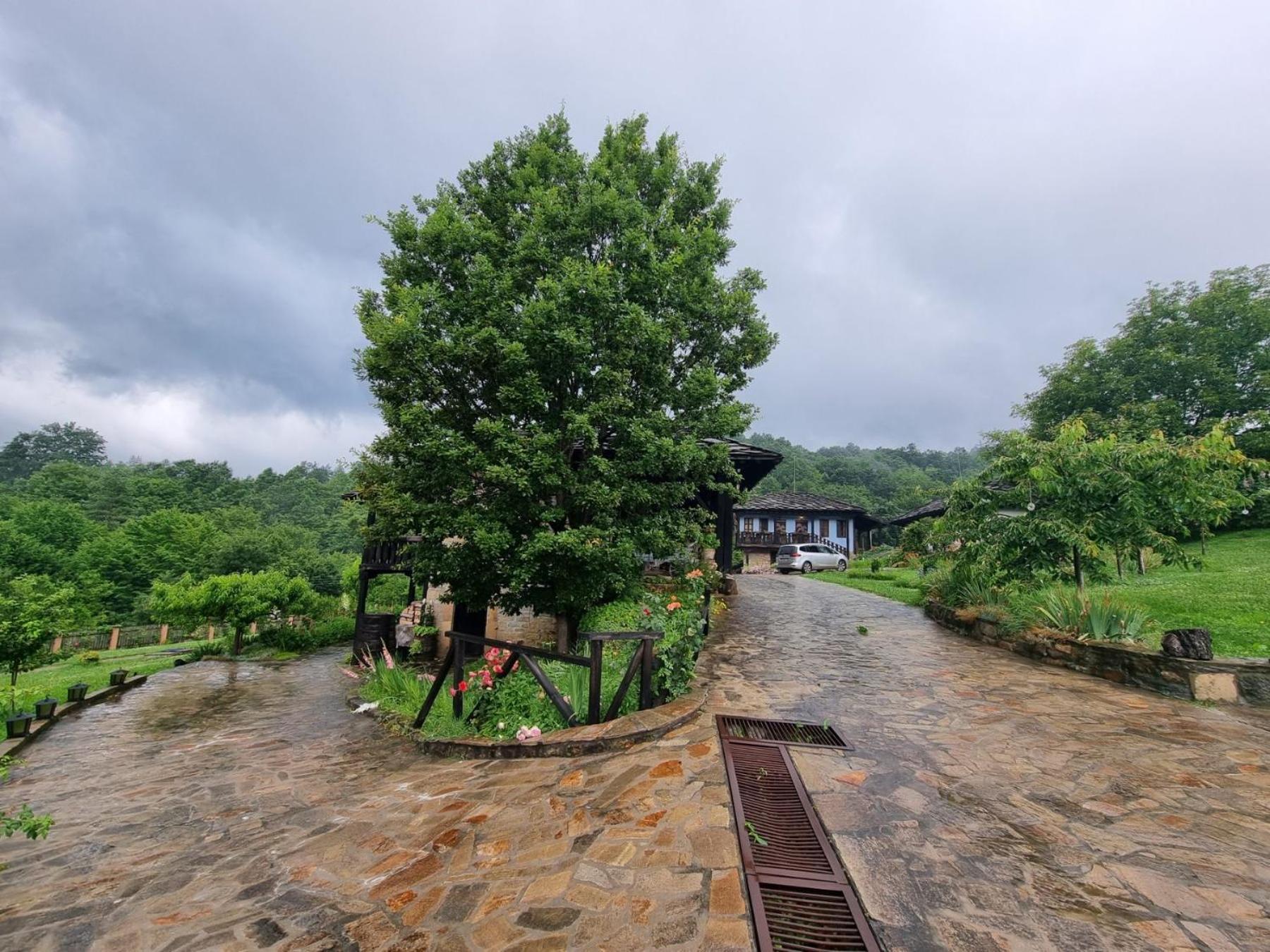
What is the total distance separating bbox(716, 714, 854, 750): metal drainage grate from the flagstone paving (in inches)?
8.6

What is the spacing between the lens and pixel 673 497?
7.44 meters

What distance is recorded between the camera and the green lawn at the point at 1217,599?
6.86 m

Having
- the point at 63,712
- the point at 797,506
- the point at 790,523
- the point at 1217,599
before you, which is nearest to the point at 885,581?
the point at 1217,599

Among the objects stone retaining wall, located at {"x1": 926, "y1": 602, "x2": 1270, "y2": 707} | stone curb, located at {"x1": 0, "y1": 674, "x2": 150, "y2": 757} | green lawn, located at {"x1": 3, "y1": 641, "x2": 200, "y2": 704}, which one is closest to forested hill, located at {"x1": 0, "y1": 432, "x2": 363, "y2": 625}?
green lawn, located at {"x1": 3, "y1": 641, "x2": 200, "y2": 704}

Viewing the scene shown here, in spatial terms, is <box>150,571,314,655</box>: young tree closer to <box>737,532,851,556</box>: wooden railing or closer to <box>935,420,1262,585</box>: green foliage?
<box>935,420,1262,585</box>: green foliage

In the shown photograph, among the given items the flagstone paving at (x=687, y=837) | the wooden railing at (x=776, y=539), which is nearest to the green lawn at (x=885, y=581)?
the wooden railing at (x=776, y=539)

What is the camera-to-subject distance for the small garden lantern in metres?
8.74

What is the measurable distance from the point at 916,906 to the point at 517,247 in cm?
769

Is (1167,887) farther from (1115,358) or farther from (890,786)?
(1115,358)

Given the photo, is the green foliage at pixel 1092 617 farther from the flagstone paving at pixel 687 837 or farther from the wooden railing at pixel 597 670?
the wooden railing at pixel 597 670

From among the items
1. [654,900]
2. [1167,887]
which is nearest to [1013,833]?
[1167,887]

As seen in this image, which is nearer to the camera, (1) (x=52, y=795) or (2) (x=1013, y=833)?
(2) (x=1013, y=833)

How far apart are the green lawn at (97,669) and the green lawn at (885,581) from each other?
21.1 meters

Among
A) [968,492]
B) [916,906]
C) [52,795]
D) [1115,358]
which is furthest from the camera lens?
[1115,358]
